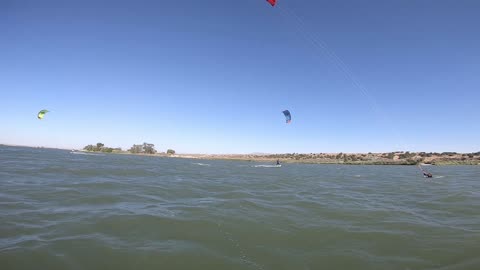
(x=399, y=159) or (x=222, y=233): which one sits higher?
(x=399, y=159)

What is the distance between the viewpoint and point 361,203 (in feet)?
43.8

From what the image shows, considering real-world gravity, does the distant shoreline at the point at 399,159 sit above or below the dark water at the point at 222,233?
above

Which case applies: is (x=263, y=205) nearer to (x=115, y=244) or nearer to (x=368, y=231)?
(x=368, y=231)

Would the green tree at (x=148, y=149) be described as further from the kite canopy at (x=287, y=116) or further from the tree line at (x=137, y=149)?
the kite canopy at (x=287, y=116)

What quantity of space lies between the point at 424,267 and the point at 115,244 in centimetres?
630

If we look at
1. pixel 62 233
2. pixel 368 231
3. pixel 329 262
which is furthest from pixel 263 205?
pixel 62 233

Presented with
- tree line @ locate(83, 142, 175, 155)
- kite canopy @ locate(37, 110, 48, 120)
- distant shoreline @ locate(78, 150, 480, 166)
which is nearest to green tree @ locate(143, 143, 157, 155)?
tree line @ locate(83, 142, 175, 155)

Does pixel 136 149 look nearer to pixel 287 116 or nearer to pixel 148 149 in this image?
pixel 148 149

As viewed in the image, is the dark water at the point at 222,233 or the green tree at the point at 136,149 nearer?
the dark water at the point at 222,233

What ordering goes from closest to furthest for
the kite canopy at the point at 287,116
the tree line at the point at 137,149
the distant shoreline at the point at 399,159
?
the kite canopy at the point at 287,116, the distant shoreline at the point at 399,159, the tree line at the point at 137,149

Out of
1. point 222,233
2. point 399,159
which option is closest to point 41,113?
point 222,233

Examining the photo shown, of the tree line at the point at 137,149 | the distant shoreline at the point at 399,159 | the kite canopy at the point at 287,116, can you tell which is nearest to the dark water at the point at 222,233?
the kite canopy at the point at 287,116

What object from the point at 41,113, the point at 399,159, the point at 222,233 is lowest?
the point at 222,233

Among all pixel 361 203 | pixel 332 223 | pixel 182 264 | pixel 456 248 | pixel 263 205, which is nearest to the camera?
pixel 182 264
